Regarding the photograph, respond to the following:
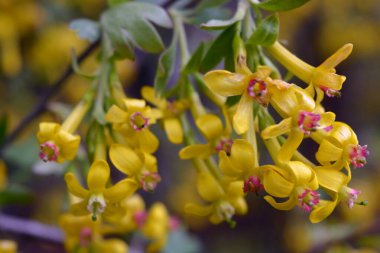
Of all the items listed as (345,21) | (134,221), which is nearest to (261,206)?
(345,21)

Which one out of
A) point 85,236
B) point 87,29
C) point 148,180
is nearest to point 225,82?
point 148,180

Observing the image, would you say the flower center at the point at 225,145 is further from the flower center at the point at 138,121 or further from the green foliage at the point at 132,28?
the green foliage at the point at 132,28

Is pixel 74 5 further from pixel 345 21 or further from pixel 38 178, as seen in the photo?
pixel 345 21

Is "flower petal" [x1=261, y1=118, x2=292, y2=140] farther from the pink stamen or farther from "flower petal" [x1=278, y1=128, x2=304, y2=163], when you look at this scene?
the pink stamen

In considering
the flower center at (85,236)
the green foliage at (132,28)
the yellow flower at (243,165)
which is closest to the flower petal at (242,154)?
the yellow flower at (243,165)

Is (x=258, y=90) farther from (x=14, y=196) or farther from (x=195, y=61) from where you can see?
(x=14, y=196)

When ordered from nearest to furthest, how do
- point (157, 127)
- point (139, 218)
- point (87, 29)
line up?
point (87, 29)
point (139, 218)
point (157, 127)
